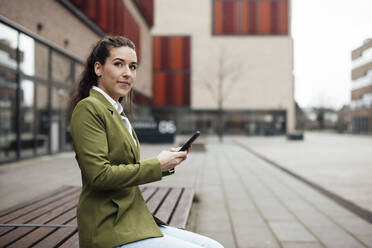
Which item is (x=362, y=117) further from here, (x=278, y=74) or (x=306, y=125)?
(x=306, y=125)

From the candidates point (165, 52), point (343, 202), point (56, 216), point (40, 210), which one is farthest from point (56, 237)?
point (165, 52)

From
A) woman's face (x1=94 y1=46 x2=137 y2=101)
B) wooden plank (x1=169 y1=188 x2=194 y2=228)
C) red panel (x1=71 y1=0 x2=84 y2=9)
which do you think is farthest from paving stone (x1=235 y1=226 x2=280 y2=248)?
red panel (x1=71 y1=0 x2=84 y2=9)

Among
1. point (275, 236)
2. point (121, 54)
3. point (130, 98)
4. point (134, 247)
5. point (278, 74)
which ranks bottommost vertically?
point (275, 236)

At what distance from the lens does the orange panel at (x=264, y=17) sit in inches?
1527

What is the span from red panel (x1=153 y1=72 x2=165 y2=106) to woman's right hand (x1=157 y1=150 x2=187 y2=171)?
1513 inches

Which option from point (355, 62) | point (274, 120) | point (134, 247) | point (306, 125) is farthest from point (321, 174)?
point (306, 125)

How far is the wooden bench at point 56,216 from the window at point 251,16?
38195mm

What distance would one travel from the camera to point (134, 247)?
5.25 ft

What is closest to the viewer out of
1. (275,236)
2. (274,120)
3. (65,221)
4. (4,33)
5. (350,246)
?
(65,221)

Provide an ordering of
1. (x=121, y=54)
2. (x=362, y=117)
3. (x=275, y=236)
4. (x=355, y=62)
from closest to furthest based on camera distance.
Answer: (x=121, y=54), (x=275, y=236), (x=355, y=62), (x=362, y=117)

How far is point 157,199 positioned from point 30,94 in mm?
9632

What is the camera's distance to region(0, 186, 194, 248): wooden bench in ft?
7.88

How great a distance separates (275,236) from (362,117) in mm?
51358

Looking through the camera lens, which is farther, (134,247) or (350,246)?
(350,246)
